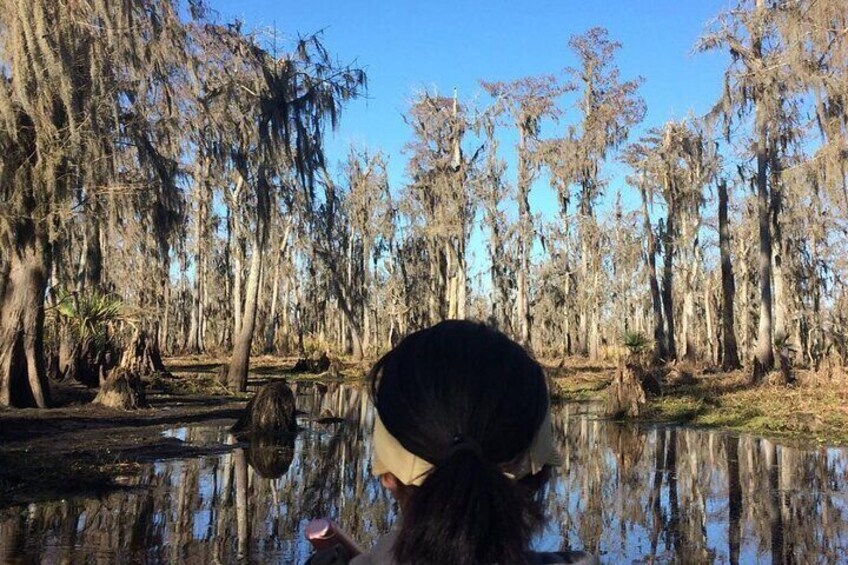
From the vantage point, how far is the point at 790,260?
41.5m

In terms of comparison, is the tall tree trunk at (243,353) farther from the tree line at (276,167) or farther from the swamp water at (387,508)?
the swamp water at (387,508)

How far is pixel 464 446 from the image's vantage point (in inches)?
48.1

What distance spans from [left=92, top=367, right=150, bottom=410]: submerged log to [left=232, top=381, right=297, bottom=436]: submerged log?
3376 mm

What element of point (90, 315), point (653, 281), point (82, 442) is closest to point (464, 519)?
point (82, 442)

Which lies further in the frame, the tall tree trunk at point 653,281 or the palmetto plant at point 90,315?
the tall tree trunk at point 653,281

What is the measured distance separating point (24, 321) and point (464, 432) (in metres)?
13.9

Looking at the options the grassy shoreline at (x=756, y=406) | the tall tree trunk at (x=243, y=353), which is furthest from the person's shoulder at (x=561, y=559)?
the tall tree trunk at (x=243, y=353)

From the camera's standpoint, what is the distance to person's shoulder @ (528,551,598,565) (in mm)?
1247

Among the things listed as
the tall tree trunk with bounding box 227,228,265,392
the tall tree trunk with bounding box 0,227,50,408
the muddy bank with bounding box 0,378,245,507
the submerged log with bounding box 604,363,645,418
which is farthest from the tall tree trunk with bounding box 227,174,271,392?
the submerged log with bounding box 604,363,645,418

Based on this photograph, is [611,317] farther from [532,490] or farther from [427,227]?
[532,490]

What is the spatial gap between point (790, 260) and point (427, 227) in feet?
66.5

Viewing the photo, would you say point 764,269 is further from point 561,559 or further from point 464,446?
point 464,446

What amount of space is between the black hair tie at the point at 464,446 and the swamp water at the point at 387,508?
4.24 meters

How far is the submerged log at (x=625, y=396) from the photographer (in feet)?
50.4
